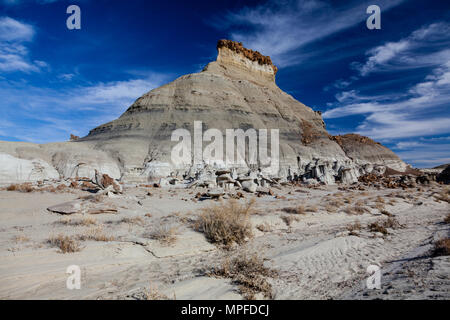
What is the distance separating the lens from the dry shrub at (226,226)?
18.2ft

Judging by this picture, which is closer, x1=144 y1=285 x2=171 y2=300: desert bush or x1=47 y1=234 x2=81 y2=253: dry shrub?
x1=144 y1=285 x2=171 y2=300: desert bush

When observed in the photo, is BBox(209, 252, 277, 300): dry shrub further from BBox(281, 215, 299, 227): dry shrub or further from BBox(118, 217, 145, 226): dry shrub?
BBox(281, 215, 299, 227): dry shrub

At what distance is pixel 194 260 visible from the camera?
178 inches

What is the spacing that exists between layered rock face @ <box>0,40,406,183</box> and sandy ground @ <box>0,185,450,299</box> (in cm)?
1553

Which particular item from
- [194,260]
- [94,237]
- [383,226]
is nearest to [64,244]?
[94,237]

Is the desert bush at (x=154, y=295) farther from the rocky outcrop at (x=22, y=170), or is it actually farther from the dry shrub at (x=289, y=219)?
the rocky outcrop at (x=22, y=170)

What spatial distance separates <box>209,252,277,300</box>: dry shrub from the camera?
307cm

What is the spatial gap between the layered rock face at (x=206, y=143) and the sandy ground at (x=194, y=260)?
15.5 m

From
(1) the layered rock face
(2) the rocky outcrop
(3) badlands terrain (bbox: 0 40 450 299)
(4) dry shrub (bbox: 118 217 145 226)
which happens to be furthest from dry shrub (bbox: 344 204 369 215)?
(2) the rocky outcrop

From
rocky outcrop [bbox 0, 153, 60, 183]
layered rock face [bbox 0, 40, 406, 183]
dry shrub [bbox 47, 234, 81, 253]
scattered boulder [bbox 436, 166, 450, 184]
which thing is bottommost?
scattered boulder [bbox 436, 166, 450, 184]

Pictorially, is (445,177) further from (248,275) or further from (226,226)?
(248,275)

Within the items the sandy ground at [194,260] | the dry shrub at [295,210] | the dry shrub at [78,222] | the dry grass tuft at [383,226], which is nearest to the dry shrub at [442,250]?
the sandy ground at [194,260]

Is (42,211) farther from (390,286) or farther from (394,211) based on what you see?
(394,211)
